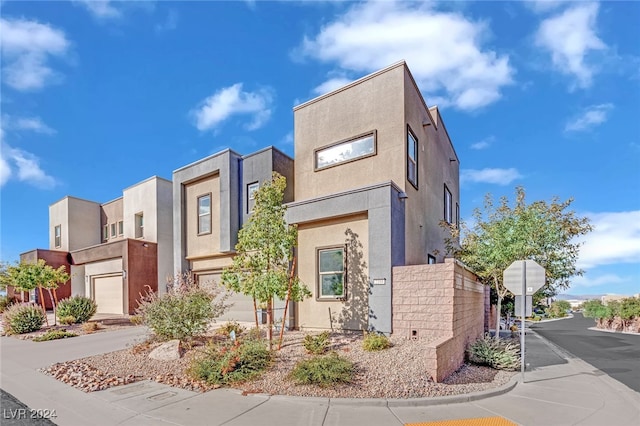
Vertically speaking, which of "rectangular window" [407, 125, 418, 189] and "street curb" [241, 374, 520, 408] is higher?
"rectangular window" [407, 125, 418, 189]

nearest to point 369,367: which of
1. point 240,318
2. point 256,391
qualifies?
point 256,391

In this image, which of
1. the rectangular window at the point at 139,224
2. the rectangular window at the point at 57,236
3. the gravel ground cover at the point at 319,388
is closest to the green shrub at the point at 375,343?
the gravel ground cover at the point at 319,388

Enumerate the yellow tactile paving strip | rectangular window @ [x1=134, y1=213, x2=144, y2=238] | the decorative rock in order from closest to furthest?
the yellow tactile paving strip, the decorative rock, rectangular window @ [x1=134, y1=213, x2=144, y2=238]

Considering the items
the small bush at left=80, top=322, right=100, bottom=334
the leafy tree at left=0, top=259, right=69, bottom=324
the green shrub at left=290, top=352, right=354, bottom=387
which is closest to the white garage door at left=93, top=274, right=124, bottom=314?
the leafy tree at left=0, top=259, right=69, bottom=324

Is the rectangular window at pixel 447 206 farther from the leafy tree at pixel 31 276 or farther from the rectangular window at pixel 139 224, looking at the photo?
the leafy tree at pixel 31 276

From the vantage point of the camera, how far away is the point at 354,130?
12.3 metres

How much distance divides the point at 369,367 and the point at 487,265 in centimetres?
679

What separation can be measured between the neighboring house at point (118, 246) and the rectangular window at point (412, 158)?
11.9 metres

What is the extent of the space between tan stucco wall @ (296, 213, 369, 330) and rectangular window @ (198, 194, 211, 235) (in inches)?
244

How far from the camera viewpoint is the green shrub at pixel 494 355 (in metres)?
8.86

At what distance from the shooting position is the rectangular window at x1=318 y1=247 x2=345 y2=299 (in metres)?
10.8

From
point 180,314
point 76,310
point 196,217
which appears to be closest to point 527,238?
point 180,314

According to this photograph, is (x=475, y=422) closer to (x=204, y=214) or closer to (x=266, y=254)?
(x=266, y=254)

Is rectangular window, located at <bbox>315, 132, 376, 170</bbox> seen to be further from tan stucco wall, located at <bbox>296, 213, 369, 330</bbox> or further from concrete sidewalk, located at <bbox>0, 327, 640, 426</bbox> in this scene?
concrete sidewalk, located at <bbox>0, 327, 640, 426</bbox>
